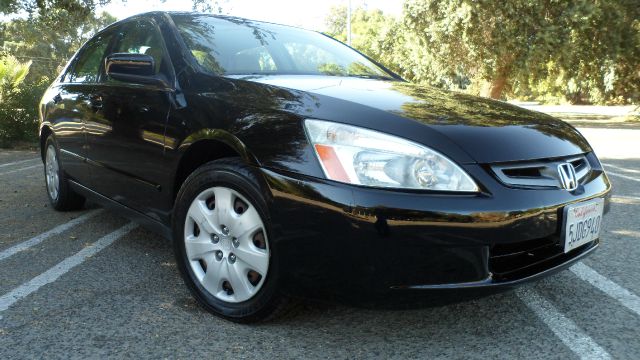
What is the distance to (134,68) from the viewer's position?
2.91m

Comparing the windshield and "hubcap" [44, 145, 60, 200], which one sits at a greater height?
the windshield

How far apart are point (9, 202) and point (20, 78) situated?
6.43 meters

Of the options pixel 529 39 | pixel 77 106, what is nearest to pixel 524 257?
pixel 77 106

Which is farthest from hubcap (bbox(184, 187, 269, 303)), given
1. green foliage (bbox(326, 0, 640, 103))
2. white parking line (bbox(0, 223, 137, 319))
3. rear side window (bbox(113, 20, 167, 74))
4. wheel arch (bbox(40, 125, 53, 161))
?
green foliage (bbox(326, 0, 640, 103))

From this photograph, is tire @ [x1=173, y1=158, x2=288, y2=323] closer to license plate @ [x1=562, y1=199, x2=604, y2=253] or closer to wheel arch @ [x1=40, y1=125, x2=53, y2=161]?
license plate @ [x1=562, y1=199, x2=604, y2=253]

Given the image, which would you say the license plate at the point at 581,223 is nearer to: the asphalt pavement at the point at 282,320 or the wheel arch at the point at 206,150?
the asphalt pavement at the point at 282,320

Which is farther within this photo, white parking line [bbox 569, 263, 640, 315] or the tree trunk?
the tree trunk

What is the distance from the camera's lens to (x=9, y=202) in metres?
5.36

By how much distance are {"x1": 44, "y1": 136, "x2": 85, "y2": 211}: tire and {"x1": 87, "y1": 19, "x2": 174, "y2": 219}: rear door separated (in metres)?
0.93

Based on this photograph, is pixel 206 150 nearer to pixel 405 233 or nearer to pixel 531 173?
pixel 405 233

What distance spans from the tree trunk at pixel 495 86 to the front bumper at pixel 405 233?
19.8 meters

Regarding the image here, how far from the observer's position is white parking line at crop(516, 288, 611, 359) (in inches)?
87.7

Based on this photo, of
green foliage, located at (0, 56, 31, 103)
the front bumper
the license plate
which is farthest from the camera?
green foliage, located at (0, 56, 31, 103)

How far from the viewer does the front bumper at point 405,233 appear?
6.37 ft
